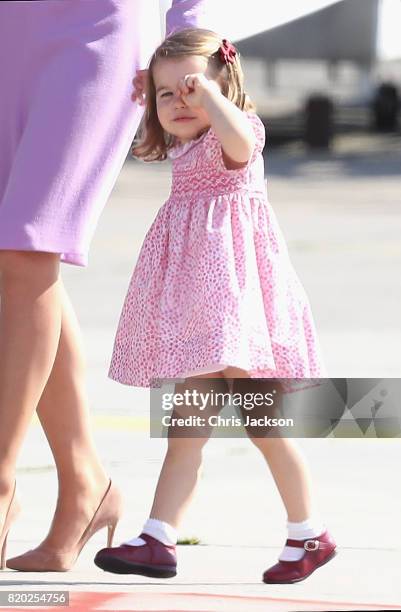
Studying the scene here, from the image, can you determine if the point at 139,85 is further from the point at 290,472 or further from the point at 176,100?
the point at 290,472

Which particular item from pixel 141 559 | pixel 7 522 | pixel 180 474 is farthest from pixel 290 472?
pixel 7 522

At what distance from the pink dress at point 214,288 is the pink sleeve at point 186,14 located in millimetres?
271

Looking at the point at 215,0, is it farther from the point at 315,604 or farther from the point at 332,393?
the point at 315,604

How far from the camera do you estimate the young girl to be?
355cm

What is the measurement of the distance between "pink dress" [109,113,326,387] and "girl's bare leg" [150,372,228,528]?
0.11 m

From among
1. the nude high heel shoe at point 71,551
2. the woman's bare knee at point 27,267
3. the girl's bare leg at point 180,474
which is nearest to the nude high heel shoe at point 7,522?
the nude high heel shoe at point 71,551

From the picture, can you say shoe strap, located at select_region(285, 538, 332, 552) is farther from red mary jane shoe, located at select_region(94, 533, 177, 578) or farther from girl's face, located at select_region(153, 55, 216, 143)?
girl's face, located at select_region(153, 55, 216, 143)

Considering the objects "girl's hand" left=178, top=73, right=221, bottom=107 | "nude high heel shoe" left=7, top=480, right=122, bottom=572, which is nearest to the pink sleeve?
"girl's hand" left=178, top=73, right=221, bottom=107

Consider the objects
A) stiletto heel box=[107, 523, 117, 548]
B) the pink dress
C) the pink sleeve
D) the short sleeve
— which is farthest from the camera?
stiletto heel box=[107, 523, 117, 548]

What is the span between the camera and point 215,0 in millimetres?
3951

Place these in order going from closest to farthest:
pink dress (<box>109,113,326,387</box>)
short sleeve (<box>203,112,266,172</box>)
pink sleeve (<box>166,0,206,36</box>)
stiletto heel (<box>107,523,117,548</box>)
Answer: pink dress (<box>109,113,326,387</box>) < short sleeve (<box>203,112,266,172</box>) < pink sleeve (<box>166,0,206,36</box>) < stiletto heel (<box>107,523,117,548</box>)

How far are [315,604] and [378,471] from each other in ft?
5.79

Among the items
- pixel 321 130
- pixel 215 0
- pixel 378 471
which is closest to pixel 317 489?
pixel 378 471

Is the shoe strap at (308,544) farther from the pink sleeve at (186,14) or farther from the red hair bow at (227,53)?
the pink sleeve at (186,14)
